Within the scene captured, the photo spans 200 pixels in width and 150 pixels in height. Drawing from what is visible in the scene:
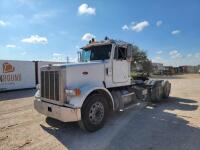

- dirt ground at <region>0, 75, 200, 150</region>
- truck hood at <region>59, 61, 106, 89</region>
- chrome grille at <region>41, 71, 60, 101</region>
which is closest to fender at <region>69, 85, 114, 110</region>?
truck hood at <region>59, 61, 106, 89</region>

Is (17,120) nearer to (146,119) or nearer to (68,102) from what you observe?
(68,102)

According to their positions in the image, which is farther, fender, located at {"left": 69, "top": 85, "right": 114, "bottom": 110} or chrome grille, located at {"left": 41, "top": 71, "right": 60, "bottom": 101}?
chrome grille, located at {"left": 41, "top": 71, "right": 60, "bottom": 101}

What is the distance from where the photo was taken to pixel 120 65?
6422 mm

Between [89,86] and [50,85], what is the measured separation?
1.13m

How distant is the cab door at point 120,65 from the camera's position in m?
6.21

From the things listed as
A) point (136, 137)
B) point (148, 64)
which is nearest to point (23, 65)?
point (136, 137)

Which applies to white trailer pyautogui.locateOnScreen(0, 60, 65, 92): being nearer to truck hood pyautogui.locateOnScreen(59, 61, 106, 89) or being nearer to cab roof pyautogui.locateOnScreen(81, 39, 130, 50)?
cab roof pyautogui.locateOnScreen(81, 39, 130, 50)

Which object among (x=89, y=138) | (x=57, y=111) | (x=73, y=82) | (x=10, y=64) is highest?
(x=10, y=64)

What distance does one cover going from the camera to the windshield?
614cm

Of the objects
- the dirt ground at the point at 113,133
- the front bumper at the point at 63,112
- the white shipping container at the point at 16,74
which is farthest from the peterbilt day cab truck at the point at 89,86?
the white shipping container at the point at 16,74

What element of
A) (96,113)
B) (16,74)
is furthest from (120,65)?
(16,74)

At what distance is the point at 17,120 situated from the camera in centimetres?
623

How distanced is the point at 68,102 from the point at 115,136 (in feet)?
5.01

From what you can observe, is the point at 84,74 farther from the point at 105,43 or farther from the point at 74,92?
the point at 105,43
